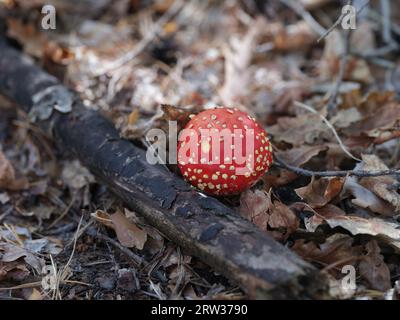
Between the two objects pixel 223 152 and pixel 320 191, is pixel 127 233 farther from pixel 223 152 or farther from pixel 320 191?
pixel 320 191

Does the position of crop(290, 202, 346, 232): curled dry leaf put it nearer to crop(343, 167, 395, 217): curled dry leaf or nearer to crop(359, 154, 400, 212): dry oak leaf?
crop(343, 167, 395, 217): curled dry leaf

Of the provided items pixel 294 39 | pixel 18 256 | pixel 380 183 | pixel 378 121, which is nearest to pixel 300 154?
pixel 380 183

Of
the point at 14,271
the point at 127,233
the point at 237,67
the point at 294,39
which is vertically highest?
the point at 294,39

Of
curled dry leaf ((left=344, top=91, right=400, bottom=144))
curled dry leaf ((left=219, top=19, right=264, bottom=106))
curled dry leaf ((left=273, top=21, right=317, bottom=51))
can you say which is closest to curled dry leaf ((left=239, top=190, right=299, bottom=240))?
curled dry leaf ((left=344, top=91, right=400, bottom=144))

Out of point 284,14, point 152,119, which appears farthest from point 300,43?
point 152,119

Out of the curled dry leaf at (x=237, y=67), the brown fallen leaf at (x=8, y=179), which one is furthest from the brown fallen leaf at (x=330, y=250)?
the brown fallen leaf at (x=8, y=179)

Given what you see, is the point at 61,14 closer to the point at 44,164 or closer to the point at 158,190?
the point at 44,164
